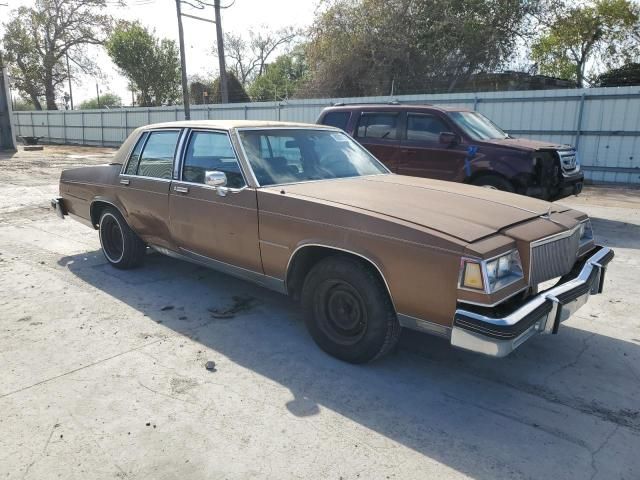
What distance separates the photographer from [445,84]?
74.5ft

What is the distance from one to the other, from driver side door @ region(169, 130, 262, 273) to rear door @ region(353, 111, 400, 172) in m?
4.59

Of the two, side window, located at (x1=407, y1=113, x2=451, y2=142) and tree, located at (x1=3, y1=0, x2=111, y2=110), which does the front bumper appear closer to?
side window, located at (x1=407, y1=113, x2=451, y2=142)

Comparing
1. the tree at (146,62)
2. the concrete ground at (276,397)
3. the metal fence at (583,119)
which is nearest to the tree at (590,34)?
the metal fence at (583,119)

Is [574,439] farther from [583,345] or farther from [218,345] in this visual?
[218,345]

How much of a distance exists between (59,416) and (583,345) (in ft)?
12.3

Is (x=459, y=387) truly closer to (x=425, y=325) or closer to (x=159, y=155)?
(x=425, y=325)

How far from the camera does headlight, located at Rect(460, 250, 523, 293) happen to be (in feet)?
9.16

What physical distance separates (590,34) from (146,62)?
3097 cm

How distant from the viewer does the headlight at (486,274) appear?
9.16ft

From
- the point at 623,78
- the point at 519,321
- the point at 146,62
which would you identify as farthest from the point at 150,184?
the point at 146,62

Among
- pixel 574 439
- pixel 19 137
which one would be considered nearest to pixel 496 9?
pixel 574 439

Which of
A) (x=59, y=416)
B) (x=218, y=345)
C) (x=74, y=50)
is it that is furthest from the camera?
(x=74, y=50)

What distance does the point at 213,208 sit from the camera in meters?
4.29

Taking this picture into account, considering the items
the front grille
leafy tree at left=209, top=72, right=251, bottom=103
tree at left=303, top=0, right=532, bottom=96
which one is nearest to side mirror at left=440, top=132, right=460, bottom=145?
the front grille
